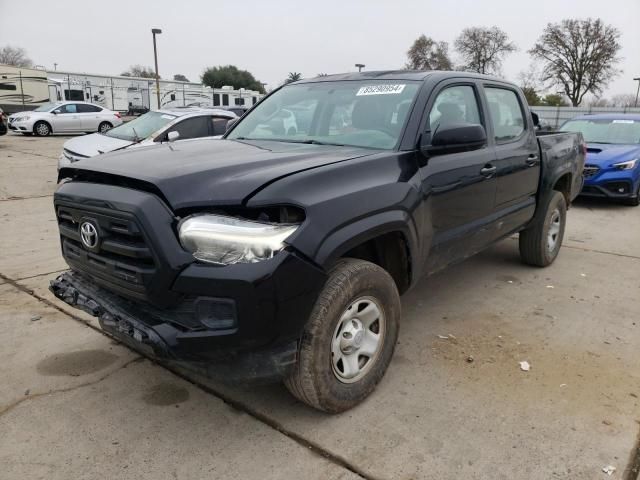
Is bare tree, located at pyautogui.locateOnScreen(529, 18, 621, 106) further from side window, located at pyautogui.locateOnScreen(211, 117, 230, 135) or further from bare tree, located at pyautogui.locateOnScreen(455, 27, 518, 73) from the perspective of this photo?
side window, located at pyautogui.locateOnScreen(211, 117, 230, 135)

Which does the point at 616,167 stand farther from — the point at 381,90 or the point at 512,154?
the point at 381,90

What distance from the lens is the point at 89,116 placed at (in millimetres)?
22359

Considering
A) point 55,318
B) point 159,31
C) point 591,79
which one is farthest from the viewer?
point 591,79

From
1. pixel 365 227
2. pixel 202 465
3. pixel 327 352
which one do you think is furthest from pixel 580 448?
pixel 202 465

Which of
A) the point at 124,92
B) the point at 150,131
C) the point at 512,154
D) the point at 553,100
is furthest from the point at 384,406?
the point at 553,100

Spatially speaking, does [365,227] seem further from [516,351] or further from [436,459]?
[516,351]

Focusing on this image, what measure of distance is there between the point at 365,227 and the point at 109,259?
1284 mm

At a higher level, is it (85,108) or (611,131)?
(85,108)

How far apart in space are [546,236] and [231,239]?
4.04m

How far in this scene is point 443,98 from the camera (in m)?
3.64

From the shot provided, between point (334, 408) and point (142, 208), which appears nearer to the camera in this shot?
point (142, 208)

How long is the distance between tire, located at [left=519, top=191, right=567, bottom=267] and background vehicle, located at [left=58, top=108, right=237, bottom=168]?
587cm

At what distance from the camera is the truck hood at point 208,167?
2371mm

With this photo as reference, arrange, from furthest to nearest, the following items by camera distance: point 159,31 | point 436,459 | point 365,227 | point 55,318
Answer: point 159,31
point 55,318
point 365,227
point 436,459
